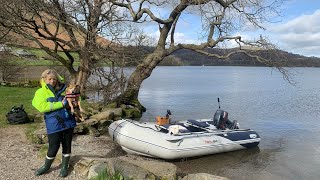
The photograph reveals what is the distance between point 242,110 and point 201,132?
38.0 feet

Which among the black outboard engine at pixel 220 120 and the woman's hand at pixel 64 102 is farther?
the black outboard engine at pixel 220 120

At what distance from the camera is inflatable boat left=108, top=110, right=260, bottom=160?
9695 millimetres

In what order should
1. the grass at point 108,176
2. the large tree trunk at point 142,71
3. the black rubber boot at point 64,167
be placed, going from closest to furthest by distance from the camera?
1. the grass at point 108,176
2. the black rubber boot at point 64,167
3. the large tree trunk at point 142,71

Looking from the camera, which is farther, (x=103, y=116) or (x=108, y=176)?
Answer: (x=103, y=116)

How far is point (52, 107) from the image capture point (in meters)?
5.83

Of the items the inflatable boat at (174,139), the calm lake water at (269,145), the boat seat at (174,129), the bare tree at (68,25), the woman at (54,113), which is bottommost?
the calm lake water at (269,145)

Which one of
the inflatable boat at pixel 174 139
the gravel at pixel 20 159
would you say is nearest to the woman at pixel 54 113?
the gravel at pixel 20 159

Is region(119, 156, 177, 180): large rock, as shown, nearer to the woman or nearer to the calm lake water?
the woman

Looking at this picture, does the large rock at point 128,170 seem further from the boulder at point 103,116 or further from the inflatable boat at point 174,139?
the boulder at point 103,116

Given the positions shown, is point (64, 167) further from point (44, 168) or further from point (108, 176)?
point (108, 176)

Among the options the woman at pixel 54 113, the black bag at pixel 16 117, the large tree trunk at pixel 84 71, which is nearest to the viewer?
the woman at pixel 54 113

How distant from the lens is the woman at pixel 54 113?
19.1ft

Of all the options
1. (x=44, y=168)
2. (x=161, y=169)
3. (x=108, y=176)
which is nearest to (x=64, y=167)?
A: (x=44, y=168)

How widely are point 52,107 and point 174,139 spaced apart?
459 cm
